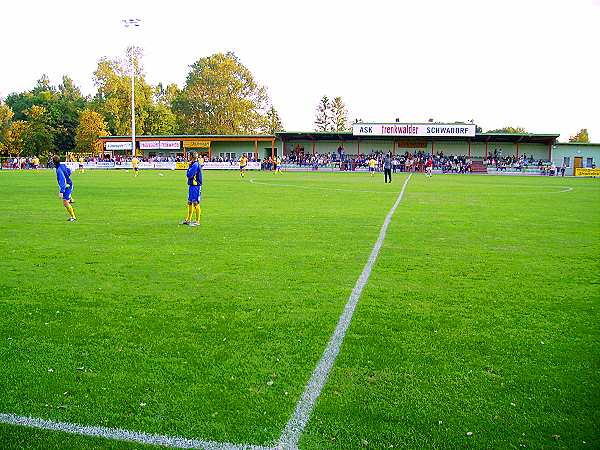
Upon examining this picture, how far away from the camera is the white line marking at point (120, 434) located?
3.49m

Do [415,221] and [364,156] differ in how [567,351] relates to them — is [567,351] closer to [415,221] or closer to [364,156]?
[415,221]

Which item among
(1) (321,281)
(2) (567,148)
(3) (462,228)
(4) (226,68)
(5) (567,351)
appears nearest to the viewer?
(5) (567,351)

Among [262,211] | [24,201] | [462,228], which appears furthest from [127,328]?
[24,201]

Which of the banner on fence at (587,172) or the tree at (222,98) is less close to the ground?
the tree at (222,98)

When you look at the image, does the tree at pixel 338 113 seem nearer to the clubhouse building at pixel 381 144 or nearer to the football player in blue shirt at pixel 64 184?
the clubhouse building at pixel 381 144

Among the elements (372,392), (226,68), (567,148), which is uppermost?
(226,68)

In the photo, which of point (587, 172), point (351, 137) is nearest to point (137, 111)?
point (351, 137)

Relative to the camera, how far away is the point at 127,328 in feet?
18.2

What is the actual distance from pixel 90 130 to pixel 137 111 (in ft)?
26.5

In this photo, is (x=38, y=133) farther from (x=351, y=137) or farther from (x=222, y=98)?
(x=351, y=137)

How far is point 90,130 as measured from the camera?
78.6m

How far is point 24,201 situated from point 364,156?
49901mm

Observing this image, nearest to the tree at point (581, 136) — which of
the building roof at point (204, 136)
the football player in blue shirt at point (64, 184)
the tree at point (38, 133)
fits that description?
the building roof at point (204, 136)

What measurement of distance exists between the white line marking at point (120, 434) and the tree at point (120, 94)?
3303 inches
